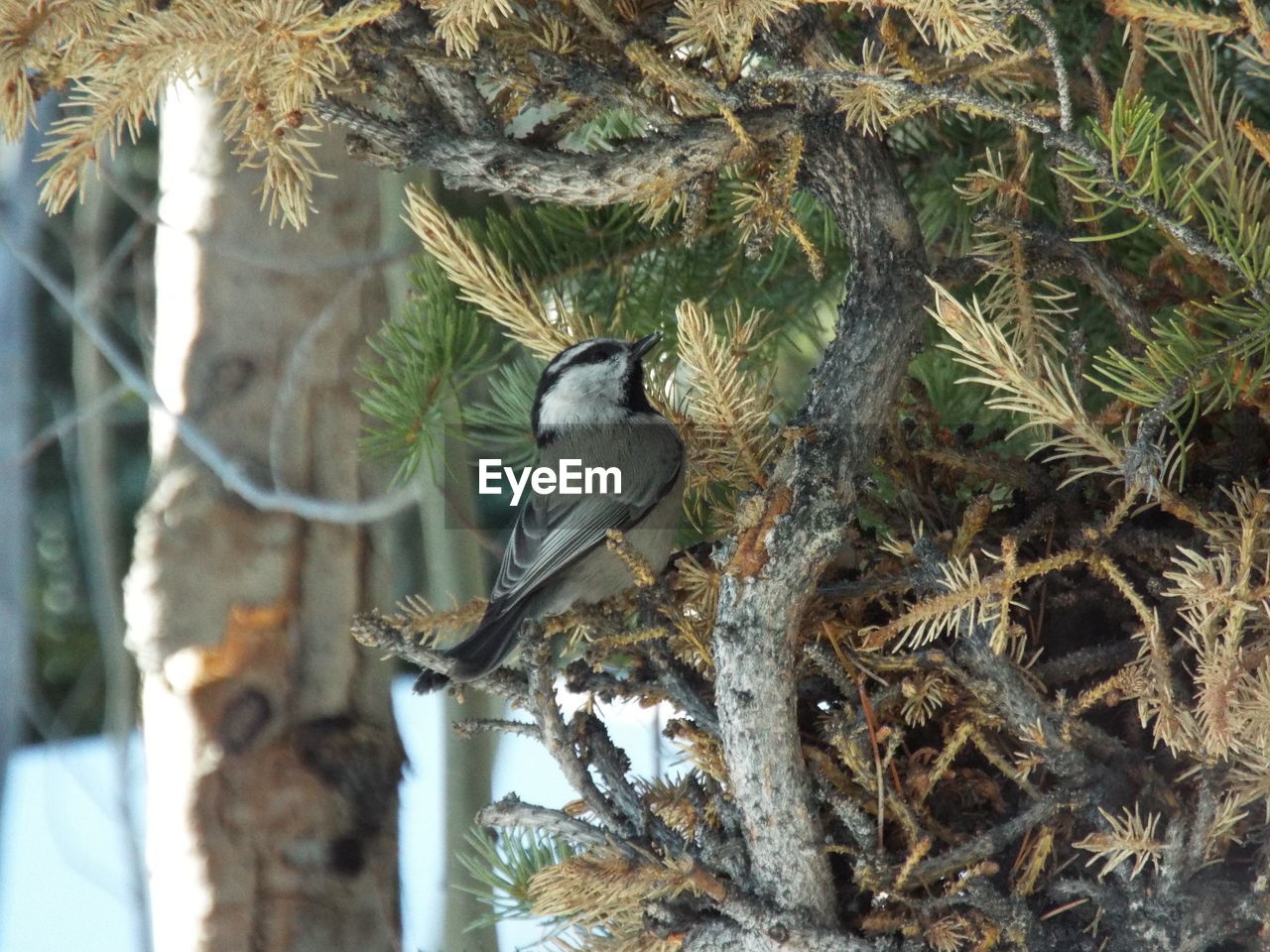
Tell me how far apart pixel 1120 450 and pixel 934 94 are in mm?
291

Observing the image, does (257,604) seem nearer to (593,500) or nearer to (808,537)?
(593,500)

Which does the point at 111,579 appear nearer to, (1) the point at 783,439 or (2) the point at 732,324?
(2) the point at 732,324

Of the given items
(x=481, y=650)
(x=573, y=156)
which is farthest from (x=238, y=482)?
(x=573, y=156)

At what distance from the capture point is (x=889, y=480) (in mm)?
1134

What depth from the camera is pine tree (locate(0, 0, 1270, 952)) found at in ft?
2.83

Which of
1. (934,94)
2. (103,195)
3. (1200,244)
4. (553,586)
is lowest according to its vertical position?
(553,586)

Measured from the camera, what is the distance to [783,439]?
3.17 ft

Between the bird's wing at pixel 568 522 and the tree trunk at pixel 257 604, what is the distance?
0.48 metres

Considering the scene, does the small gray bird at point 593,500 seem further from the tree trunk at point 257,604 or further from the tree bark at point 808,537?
the tree trunk at point 257,604

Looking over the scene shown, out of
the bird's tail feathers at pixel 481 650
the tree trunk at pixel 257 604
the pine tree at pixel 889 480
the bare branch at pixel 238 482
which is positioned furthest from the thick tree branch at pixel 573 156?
the tree trunk at pixel 257 604

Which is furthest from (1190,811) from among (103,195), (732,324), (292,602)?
(103,195)

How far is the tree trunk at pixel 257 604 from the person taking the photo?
5.11 ft

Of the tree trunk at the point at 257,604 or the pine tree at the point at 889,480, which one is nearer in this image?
the pine tree at the point at 889,480

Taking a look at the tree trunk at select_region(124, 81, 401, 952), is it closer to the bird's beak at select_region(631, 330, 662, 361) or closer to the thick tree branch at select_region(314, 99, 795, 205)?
the bird's beak at select_region(631, 330, 662, 361)
